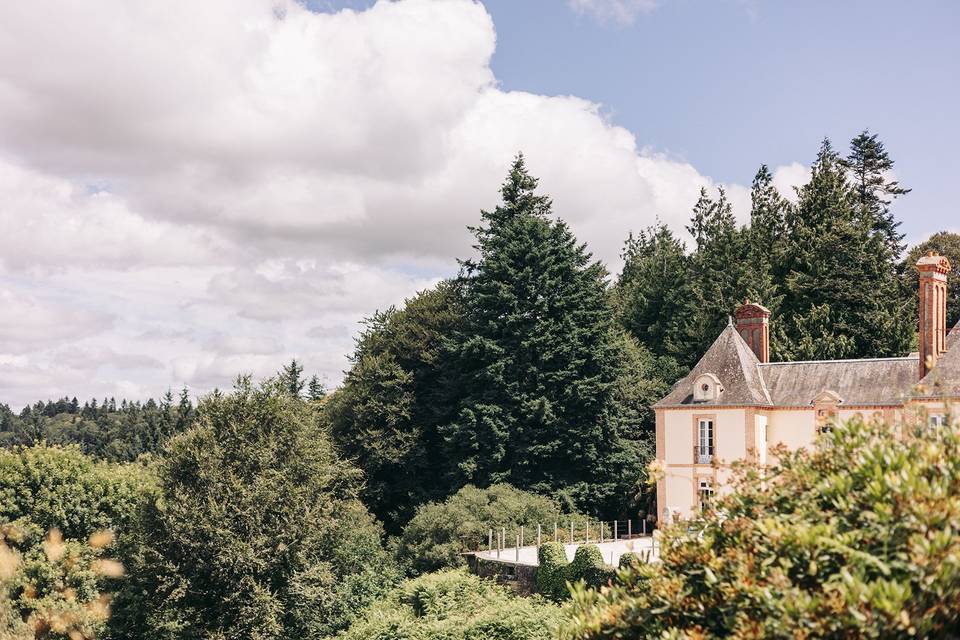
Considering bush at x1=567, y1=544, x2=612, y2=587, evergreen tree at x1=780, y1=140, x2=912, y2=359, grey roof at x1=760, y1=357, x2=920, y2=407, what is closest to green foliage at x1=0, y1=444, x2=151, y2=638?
bush at x1=567, y1=544, x2=612, y2=587

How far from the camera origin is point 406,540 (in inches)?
1296

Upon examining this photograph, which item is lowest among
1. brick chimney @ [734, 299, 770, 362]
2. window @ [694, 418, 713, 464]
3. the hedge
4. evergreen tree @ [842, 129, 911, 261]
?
the hedge

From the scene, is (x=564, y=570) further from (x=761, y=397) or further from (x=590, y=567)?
(x=761, y=397)

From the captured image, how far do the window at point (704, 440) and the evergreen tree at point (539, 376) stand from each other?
5094 millimetres

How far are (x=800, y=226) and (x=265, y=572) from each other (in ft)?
109

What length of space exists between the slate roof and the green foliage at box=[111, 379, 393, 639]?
14.4m

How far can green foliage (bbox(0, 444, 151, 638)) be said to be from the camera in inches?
1036

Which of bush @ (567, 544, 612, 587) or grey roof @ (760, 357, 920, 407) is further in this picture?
grey roof @ (760, 357, 920, 407)

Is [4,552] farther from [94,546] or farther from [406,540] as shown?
[406,540]

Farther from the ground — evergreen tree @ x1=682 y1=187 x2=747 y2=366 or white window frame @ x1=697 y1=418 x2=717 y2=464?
evergreen tree @ x1=682 y1=187 x2=747 y2=366

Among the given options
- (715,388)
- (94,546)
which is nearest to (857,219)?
(715,388)

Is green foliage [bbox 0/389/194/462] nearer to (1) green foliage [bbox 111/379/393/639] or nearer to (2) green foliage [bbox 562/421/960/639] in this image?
(1) green foliage [bbox 111/379/393/639]

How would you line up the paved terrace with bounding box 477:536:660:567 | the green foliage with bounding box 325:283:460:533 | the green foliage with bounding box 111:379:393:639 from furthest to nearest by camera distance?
the green foliage with bounding box 325:283:460:533, the paved terrace with bounding box 477:536:660:567, the green foliage with bounding box 111:379:393:639

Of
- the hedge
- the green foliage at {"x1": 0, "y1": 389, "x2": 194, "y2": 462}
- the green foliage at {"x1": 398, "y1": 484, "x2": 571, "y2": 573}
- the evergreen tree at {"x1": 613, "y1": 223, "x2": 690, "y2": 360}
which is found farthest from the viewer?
the green foliage at {"x1": 0, "y1": 389, "x2": 194, "y2": 462}
